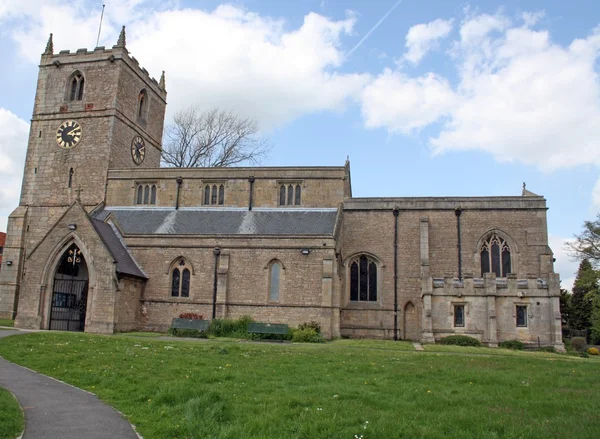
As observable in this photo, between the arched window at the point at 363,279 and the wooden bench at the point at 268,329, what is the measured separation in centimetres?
706

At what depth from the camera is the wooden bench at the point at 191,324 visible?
2702 centimetres

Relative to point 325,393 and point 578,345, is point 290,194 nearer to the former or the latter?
point 578,345

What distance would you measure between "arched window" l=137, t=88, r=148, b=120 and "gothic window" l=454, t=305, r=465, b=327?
26.7 metres

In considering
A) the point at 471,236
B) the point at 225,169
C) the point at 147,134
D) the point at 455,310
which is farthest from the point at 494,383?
the point at 147,134

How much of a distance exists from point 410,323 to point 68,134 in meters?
25.8

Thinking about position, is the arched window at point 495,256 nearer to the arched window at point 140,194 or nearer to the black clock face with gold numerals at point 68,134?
the arched window at point 140,194

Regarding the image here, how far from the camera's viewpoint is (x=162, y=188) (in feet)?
116

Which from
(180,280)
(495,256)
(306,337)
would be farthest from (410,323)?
(180,280)

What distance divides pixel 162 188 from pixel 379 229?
14332 millimetres

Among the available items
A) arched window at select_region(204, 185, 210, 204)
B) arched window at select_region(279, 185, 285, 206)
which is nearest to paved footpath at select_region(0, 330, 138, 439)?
arched window at select_region(279, 185, 285, 206)

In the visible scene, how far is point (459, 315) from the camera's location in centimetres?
2827

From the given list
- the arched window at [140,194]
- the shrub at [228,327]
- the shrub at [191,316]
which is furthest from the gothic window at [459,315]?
the arched window at [140,194]

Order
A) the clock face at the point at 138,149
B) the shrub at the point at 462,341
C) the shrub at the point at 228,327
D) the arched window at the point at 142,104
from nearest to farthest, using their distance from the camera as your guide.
A: the shrub at the point at 462,341 → the shrub at the point at 228,327 → the clock face at the point at 138,149 → the arched window at the point at 142,104

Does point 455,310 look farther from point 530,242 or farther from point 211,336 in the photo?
point 211,336
